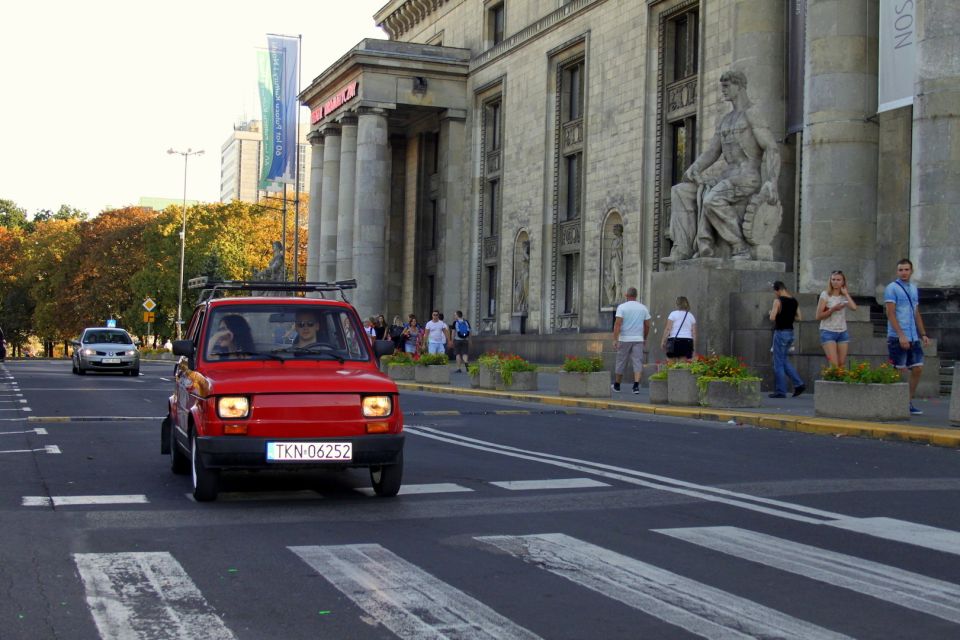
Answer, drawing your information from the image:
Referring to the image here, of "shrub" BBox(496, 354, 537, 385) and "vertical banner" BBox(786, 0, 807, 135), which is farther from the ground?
"vertical banner" BBox(786, 0, 807, 135)

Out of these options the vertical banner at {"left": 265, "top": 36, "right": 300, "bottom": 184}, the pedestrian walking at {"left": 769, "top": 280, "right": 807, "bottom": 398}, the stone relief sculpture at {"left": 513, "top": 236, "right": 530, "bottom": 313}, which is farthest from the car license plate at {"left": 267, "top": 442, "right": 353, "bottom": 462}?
the vertical banner at {"left": 265, "top": 36, "right": 300, "bottom": 184}

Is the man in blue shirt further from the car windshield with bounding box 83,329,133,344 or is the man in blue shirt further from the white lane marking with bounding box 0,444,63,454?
the car windshield with bounding box 83,329,133,344

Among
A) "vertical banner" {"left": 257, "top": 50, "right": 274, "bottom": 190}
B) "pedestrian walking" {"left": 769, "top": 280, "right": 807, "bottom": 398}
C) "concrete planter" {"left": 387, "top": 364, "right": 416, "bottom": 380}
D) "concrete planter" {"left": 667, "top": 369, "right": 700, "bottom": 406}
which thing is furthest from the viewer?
"vertical banner" {"left": 257, "top": 50, "right": 274, "bottom": 190}

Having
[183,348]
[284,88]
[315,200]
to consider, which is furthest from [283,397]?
[315,200]

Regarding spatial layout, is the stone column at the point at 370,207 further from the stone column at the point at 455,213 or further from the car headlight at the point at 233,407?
the car headlight at the point at 233,407

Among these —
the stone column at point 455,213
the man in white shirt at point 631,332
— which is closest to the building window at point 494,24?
the stone column at point 455,213

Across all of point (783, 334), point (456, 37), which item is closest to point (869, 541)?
point (783, 334)

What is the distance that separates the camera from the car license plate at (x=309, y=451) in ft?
28.8

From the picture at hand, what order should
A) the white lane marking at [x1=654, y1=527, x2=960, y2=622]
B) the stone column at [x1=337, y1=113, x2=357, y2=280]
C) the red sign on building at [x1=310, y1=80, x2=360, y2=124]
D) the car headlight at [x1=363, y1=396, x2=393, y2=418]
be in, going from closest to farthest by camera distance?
the white lane marking at [x1=654, y1=527, x2=960, y2=622], the car headlight at [x1=363, y1=396, x2=393, y2=418], the red sign on building at [x1=310, y1=80, x2=360, y2=124], the stone column at [x1=337, y1=113, x2=357, y2=280]

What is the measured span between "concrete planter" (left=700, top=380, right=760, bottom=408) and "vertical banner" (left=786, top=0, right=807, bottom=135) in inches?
614

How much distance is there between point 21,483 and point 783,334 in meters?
13.3

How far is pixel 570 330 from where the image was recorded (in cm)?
4531

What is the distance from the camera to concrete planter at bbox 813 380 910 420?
15625 mm

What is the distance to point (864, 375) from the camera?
15898mm
